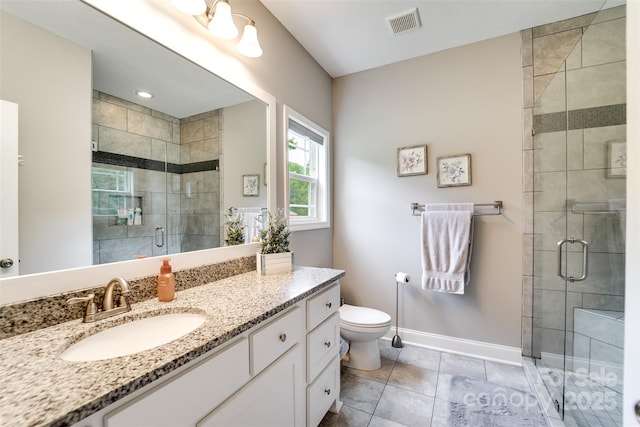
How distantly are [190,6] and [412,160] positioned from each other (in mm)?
1922

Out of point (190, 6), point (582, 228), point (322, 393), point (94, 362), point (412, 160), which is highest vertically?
point (190, 6)

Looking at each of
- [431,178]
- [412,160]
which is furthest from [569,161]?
[412,160]

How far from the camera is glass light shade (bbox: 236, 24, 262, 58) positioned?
56.7 inches

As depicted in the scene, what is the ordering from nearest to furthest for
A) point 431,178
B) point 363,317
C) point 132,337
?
1. point 132,337
2. point 363,317
3. point 431,178

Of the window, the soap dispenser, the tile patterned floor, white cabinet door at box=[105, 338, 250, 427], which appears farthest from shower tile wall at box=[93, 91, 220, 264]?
the tile patterned floor

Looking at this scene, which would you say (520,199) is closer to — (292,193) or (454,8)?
(454,8)

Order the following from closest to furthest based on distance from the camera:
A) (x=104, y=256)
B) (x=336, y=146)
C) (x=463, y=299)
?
(x=104, y=256) < (x=463, y=299) < (x=336, y=146)

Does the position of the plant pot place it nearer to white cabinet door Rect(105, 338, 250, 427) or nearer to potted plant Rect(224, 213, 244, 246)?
potted plant Rect(224, 213, 244, 246)

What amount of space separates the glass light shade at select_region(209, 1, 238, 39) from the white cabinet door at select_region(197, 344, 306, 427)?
1549 mm

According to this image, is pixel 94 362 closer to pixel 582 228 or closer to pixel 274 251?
pixel 274 251

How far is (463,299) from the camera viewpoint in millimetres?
2232

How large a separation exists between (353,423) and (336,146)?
7.45 feet

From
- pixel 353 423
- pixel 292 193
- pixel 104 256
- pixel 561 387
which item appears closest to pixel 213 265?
pixel 104 256

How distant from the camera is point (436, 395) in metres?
1.73
